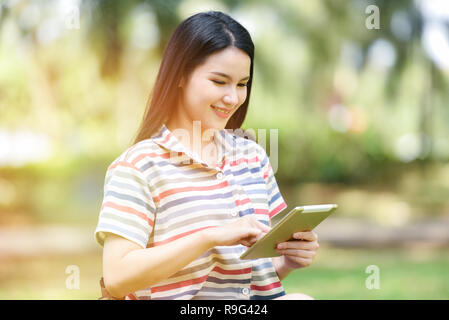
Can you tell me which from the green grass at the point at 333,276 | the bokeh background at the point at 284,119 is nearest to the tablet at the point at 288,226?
the green grass at the point at 333,276

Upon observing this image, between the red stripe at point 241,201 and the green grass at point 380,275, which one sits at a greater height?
the red stripe at point 241,201

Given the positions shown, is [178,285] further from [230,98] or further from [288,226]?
[230,98]

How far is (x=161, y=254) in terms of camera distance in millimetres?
1261

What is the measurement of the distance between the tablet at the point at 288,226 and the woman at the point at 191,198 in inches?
1.0

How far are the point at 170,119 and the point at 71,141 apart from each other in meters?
6.13

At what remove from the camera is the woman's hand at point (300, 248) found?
141 cm

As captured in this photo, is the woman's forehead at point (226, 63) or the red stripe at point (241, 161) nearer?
the woman's forehead at point (226, 63)

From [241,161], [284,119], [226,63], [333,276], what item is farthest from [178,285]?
[284,119]


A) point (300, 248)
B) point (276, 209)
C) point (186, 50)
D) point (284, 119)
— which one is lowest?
point (300, 248)

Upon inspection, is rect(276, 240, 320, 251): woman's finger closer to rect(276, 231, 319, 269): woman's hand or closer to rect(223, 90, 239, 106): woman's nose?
rect(276, 231, 319, 269): woman's hand

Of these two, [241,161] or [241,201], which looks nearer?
[241,201]

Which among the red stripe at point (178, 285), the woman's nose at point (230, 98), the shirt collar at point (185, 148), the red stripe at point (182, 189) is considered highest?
the woman's nose at point (230, 98)

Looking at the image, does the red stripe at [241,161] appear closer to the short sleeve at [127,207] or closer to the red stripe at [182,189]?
the red stripe at [182,189]

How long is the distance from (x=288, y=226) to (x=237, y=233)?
4.6 inches
